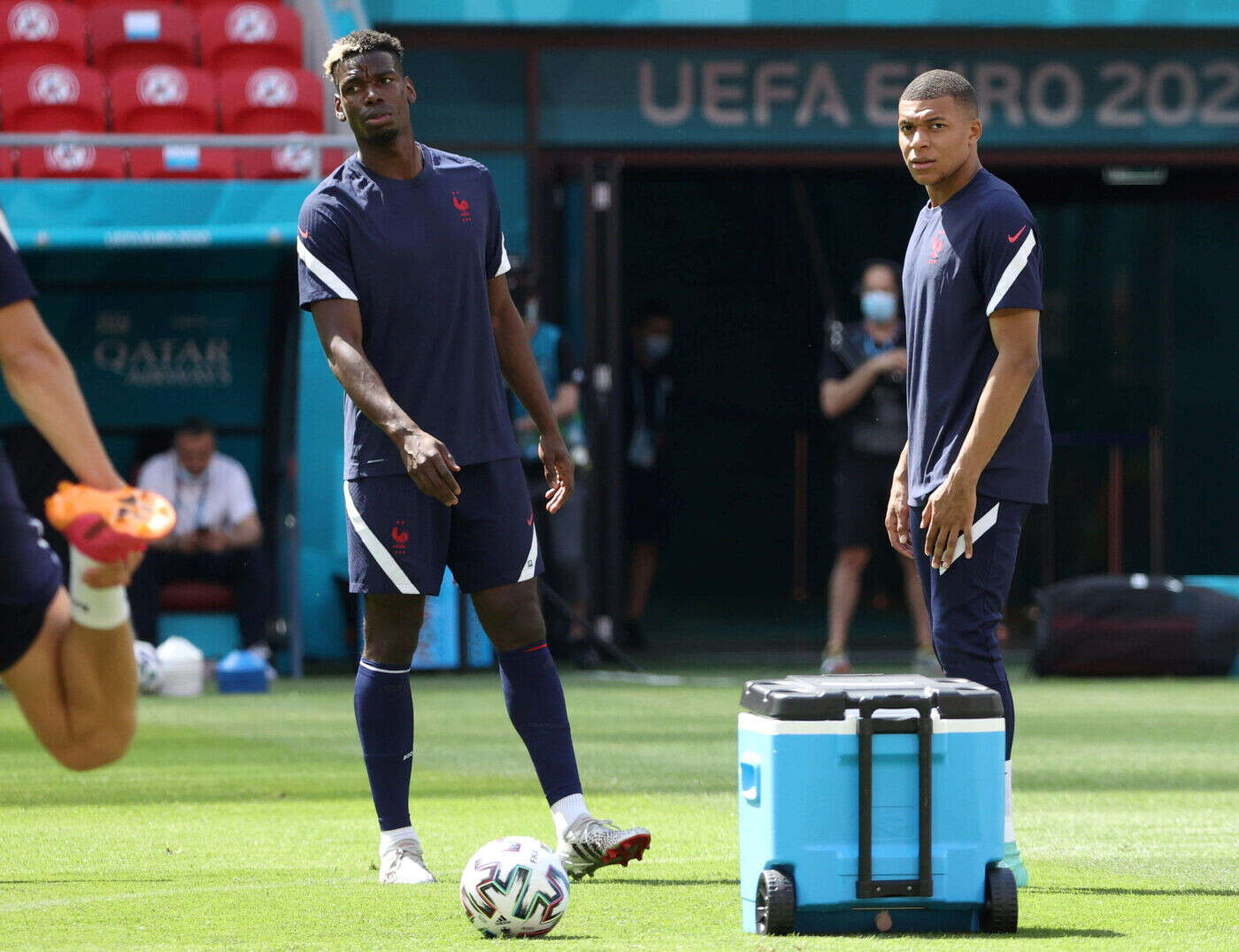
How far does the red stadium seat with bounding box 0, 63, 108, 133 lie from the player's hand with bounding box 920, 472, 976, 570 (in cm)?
979

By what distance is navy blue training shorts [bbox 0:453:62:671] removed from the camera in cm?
372

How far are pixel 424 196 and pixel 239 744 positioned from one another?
4196 millimetres

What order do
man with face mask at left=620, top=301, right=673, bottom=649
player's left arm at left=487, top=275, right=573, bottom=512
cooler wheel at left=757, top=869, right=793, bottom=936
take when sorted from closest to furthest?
cooler wheel at left=757, top=869, right=793, bottom=936 < player's left arm at left=487, top=275, right=573, bottom=512 < man with face mask at left=620, top=301, right=673, bottom=649

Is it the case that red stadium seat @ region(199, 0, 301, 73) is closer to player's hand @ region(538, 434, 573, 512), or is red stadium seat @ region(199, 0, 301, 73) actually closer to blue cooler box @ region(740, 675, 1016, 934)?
player's hand @ region(538, 434, 573, 512)

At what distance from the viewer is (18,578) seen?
3.75 metres

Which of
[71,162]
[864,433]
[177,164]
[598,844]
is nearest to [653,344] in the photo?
[864,433]

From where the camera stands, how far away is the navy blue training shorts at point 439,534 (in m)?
5.32

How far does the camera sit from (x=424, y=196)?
547 cm

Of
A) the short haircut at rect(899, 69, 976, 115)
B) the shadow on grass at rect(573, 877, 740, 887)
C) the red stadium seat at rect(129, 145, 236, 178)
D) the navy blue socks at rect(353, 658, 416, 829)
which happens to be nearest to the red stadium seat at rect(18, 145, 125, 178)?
the red stadium seat at rect(129, 145, 236, 178)

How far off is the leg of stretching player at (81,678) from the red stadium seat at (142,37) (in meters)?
10.9

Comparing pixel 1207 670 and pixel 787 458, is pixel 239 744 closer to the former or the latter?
pixel 1207 670

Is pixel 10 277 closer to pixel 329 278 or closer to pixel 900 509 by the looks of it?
pixel 329 278

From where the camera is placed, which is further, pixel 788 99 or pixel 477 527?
pixel 788 99

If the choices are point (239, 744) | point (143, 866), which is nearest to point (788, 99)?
point (239, 744)
